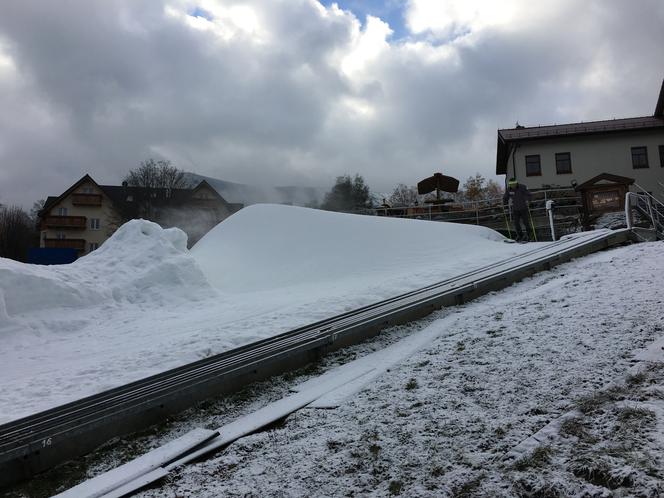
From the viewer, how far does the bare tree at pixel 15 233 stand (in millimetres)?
53344

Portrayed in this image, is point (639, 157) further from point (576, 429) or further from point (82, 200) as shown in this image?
point (82, 200)

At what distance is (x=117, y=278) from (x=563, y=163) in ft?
92.4

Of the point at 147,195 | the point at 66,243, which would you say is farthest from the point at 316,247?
the point at 66,243

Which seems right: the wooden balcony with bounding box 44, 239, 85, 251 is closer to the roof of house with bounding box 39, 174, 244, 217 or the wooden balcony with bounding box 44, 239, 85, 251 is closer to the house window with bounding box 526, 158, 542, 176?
the roof of house with bounding box 39, 174, 244, 217

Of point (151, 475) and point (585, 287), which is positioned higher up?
point (585, 287)

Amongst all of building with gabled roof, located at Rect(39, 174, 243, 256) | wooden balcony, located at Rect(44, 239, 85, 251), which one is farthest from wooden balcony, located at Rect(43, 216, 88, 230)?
wooden balcony, located at Rect(44, 239, 85, 251)

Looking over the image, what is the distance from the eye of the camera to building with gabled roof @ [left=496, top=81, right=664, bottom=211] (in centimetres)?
2775

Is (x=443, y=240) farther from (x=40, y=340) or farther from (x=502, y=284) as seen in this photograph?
(x=40, y=340)

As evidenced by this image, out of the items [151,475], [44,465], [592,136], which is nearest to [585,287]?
[151,475]

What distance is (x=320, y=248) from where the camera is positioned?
485 inches

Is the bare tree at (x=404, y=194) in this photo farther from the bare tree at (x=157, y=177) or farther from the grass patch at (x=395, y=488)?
the grass patch at (x=395, y=488)

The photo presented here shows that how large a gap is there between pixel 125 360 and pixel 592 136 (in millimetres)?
30974

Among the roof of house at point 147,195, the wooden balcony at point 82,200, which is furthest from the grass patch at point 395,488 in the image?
the wooden balcony at point 82,200

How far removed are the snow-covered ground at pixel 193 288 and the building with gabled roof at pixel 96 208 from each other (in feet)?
125
